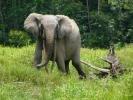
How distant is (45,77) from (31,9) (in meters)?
25.5

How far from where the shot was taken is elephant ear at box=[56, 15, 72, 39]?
39.0ft

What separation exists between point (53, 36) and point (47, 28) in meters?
0.21

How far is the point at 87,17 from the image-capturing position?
3619 centimetres

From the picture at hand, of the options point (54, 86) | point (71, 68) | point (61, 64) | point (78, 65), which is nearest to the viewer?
point (54, 86)

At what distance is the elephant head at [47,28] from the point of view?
11.4 meters

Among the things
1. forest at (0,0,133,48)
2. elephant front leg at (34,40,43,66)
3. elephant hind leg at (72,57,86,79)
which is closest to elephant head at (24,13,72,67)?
elephant front leg at (34,40,43,66)

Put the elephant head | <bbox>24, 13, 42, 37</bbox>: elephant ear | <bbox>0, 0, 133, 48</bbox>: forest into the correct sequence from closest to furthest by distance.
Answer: the elephant head, <bbox>24, 13, 42, 37</bbox>: elephant ear, <bbox>0, 0, 133, 48</bbox>: forest

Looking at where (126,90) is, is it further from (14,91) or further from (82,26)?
(82,26)

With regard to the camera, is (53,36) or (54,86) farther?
(53,36)

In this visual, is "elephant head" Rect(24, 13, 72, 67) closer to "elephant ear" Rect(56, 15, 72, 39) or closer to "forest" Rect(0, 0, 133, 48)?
"elephant ear" Rect(56, 15, 72, 39)

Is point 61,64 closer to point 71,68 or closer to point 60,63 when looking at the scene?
point 60,63

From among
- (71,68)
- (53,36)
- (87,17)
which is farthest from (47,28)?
(87,17)

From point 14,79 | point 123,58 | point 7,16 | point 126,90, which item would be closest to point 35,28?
point 14,79

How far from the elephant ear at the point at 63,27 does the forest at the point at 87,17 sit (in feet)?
64.8
